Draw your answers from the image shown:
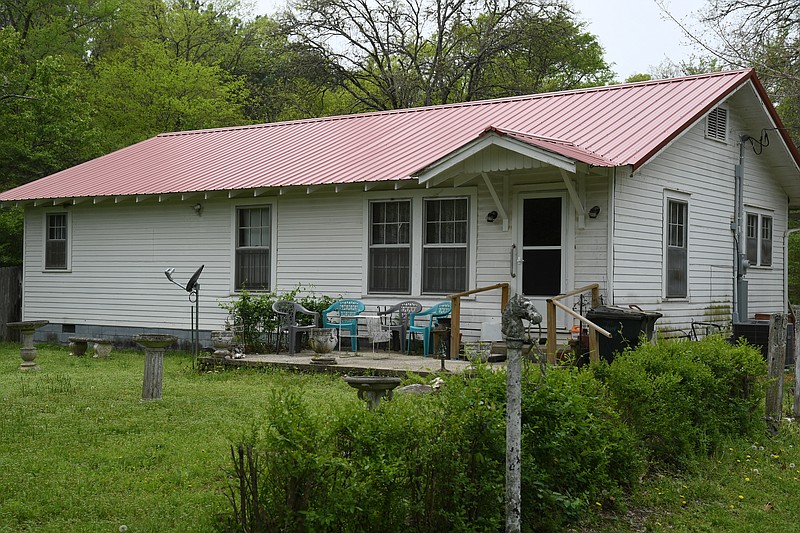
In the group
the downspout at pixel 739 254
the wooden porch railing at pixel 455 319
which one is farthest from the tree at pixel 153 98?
the wooden porch railing at pixel 455 319

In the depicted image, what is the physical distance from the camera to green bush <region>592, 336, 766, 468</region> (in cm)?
695

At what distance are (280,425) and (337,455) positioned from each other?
0.36 m

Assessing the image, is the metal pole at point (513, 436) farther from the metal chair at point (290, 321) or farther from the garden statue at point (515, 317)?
the metal chair at point (290, 321)

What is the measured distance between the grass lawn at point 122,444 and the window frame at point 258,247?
3.41 metres

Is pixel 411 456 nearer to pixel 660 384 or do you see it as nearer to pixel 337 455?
pixel 337 455

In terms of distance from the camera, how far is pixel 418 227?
47.7ft

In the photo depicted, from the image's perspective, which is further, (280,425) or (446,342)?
(446,342)

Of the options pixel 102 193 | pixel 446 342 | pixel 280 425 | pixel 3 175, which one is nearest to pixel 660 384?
pixel 280 425

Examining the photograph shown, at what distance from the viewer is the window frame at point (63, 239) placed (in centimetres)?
1902

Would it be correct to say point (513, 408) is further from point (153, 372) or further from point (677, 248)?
point (677, 248)

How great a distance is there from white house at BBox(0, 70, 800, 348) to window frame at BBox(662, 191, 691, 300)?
46 millimetres

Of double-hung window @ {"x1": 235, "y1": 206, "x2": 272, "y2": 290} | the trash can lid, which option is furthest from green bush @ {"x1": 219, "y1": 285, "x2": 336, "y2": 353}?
the trash can lid

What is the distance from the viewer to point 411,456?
4918mm

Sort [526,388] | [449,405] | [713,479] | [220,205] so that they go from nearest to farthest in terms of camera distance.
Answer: [449,405] → [526,388] → [713,479] → [220,205]
